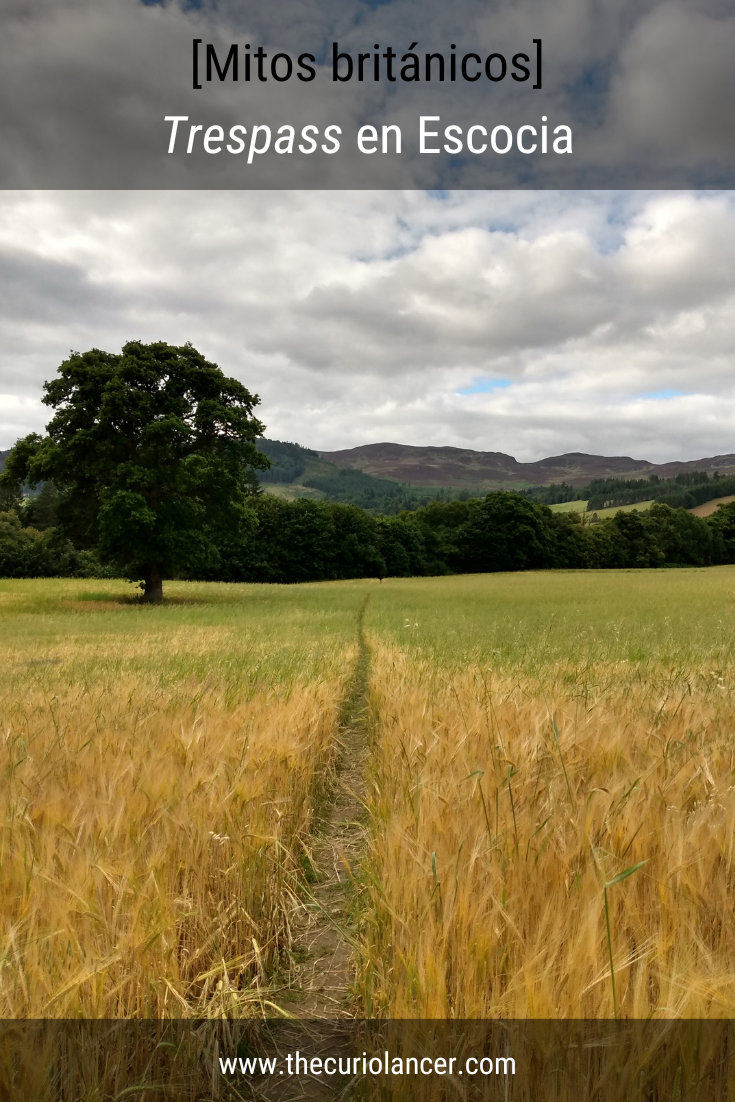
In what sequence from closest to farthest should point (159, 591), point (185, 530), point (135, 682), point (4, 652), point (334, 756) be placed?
point (334, 756)
point (135, 682)
point (4, 652)
point (185, 530)
point (159, 591)

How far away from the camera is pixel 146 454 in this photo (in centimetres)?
2797

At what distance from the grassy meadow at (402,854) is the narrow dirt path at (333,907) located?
113 mm

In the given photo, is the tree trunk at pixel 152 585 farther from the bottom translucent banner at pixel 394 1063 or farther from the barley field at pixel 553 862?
the bottom translucent banner at pixel 394 1063

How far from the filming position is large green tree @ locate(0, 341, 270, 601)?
27.1 meters

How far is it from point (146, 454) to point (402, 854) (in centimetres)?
2808

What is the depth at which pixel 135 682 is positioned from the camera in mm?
7867

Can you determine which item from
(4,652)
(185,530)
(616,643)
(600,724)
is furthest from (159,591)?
(600,724)

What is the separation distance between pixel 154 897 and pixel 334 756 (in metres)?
3.51

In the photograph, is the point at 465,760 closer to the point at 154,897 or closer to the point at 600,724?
the point at 600,724

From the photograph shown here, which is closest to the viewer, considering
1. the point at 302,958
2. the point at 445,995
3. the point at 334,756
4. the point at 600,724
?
the point at 445,995

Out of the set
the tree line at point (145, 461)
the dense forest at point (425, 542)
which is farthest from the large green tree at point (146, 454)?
the dense forest at point (425, 542)

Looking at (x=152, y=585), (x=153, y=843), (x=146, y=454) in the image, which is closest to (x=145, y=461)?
(x=146, y=454)

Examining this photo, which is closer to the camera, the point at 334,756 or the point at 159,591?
the point at 334,756

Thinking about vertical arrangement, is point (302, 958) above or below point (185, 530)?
below
